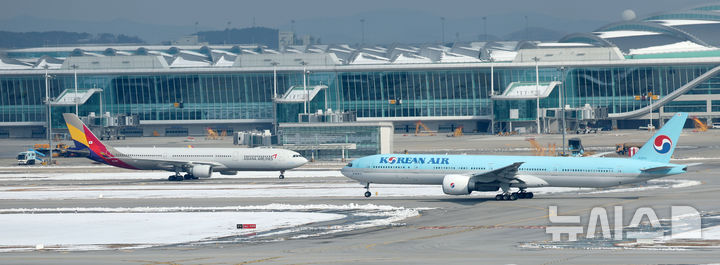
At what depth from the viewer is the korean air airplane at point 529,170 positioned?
67000mm

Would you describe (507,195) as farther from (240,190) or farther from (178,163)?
(178,163)

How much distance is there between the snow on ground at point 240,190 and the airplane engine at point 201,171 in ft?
14.5

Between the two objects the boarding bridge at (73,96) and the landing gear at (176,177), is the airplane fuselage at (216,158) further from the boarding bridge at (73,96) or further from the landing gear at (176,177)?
the boarding bridge at (73,96)

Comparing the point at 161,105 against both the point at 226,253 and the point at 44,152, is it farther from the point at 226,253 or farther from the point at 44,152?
the point at 226,253

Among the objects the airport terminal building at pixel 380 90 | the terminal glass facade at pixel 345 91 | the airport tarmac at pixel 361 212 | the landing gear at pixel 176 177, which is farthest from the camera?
the terminal glass facade at pixel 345 91

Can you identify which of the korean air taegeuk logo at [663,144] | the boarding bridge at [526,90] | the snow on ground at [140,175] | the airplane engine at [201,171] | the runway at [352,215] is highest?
the boarding bridge at [526,90]

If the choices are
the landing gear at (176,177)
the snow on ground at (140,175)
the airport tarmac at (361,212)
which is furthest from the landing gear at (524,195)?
the landing gear at (176,177)

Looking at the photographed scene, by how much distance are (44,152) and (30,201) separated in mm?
60743

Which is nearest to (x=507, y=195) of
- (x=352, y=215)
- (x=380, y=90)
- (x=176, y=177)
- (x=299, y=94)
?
(x=352, y=215)

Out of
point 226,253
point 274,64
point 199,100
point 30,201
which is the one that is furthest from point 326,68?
point 226,253

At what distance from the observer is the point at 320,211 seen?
64.2m

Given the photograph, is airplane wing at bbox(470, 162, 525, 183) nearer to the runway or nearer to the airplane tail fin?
the runway

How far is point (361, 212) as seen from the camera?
63.3 meters

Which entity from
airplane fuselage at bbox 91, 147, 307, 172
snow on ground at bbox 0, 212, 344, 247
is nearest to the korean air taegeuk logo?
snow on ground at bbox 0, 212, 344, 247
